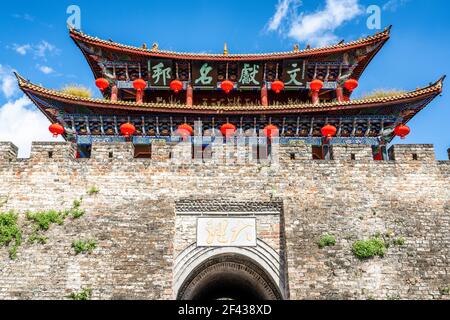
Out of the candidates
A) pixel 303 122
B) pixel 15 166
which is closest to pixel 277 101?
pixel 303 122

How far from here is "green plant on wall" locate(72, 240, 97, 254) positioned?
8102mm

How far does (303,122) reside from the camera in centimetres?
1348

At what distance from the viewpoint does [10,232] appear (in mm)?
8305

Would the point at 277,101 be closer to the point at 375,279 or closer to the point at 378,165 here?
the point at 378,165

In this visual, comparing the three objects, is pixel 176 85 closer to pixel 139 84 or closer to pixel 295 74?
pixel 139 84

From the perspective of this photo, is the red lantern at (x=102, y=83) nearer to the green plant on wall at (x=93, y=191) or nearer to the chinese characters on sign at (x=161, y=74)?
the chinese characters on sign at (x=161, y=74)

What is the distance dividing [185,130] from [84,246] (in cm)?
579

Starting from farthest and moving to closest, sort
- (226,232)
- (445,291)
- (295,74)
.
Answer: (295,74)
(226,232)
(445,291)

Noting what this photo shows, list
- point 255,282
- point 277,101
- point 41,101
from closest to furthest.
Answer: point 255,282, point 41,101, point 277,101

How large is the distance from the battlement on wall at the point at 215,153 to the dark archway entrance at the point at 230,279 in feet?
7.27

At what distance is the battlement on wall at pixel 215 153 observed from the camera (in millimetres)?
9266

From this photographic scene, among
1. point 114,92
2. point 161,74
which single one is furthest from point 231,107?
point 114,92

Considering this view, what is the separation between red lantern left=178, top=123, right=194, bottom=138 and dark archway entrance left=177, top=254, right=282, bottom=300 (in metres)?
4.60

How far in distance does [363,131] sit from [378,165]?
4804 millimetres
